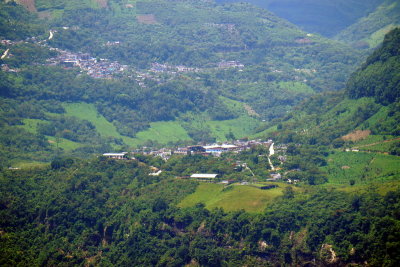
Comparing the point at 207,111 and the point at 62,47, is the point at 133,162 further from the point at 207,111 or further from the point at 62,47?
the point at 62,47

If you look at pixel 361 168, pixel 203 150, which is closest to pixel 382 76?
pixel 361 168

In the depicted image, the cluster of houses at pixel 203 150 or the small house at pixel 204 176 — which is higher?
the small house at pixel 204 176

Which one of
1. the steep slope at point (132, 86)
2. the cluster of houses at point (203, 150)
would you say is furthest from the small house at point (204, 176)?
the steep slope at point (132, 86)

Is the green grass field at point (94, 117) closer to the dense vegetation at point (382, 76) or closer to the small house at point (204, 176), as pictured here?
the small house at point (204, 176)

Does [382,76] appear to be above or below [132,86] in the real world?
above

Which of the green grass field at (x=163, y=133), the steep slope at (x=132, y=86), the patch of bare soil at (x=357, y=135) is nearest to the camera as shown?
the patch of bare soil at (x=357, y=135)

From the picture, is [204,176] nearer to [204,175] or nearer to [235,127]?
[204,175]

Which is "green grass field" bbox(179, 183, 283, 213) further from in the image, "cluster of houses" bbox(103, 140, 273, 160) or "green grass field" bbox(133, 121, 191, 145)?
"green grass field" bbox(133, 121, 191, 145)

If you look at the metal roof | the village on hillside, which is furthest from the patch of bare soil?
the metal roof
